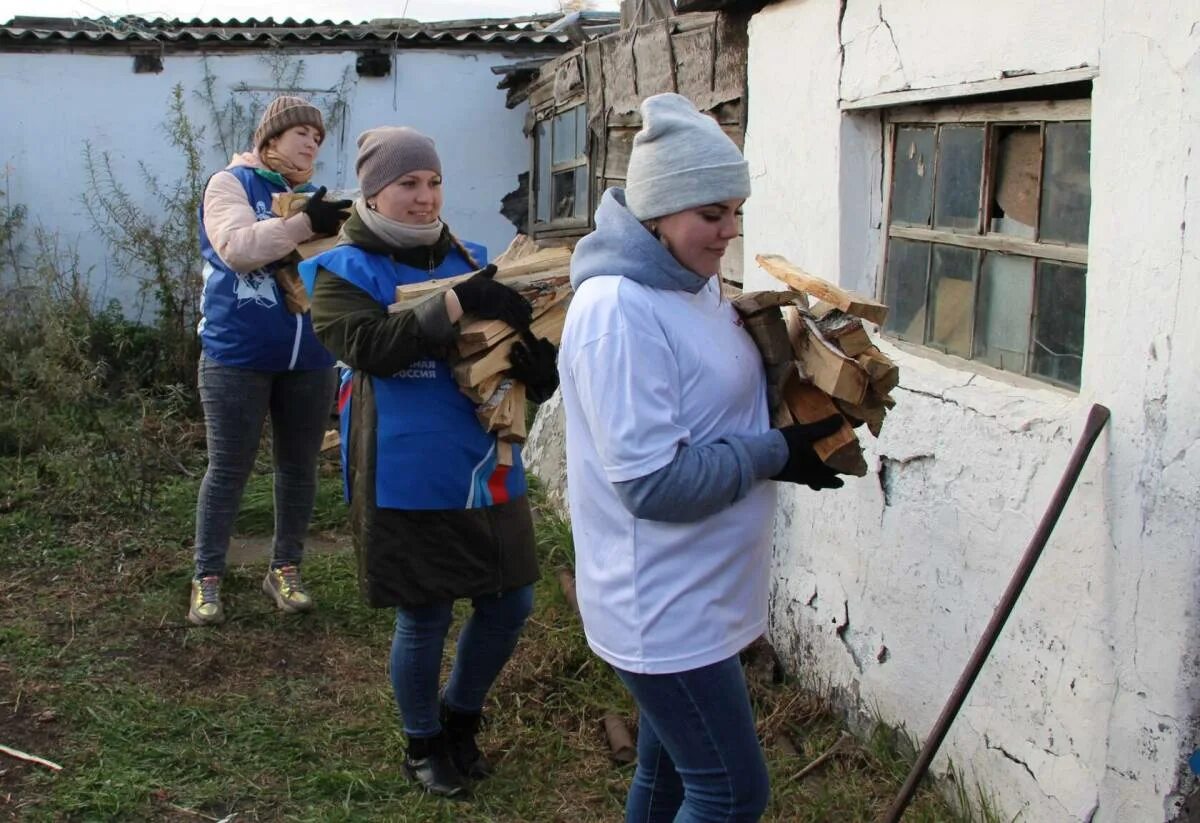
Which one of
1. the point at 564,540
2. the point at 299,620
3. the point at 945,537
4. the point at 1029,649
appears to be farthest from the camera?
the point at 564,540

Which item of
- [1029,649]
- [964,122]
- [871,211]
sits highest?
[964,122]

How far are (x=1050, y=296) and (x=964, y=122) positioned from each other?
0.60 metres

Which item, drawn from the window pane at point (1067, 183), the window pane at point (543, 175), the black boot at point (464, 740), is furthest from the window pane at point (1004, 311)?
the window pane at point (543, 175)

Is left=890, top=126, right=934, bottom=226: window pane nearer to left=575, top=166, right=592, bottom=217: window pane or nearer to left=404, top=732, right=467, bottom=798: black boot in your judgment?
left=404, top=732, right=467, bottom=798: black boot

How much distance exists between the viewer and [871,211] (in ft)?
12.3

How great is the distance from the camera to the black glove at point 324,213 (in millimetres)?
4031

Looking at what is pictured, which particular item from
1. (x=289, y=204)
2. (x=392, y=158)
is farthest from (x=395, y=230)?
(x=289, y=204)

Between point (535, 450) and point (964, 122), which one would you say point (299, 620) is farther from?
point (964, 122)

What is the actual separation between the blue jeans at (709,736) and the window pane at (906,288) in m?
1.66

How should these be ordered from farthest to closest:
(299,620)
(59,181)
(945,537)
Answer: (59,181) < (299,620) < (945,537)

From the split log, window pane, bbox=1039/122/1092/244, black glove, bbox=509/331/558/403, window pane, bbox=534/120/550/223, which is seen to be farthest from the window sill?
window pane, bbox=534/120/550/223

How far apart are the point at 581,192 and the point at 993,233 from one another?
6.02 meters

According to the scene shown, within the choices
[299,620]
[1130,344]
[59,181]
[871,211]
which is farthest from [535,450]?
[59,181]

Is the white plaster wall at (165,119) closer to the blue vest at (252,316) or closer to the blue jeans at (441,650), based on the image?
the blue vest at (252,316)
